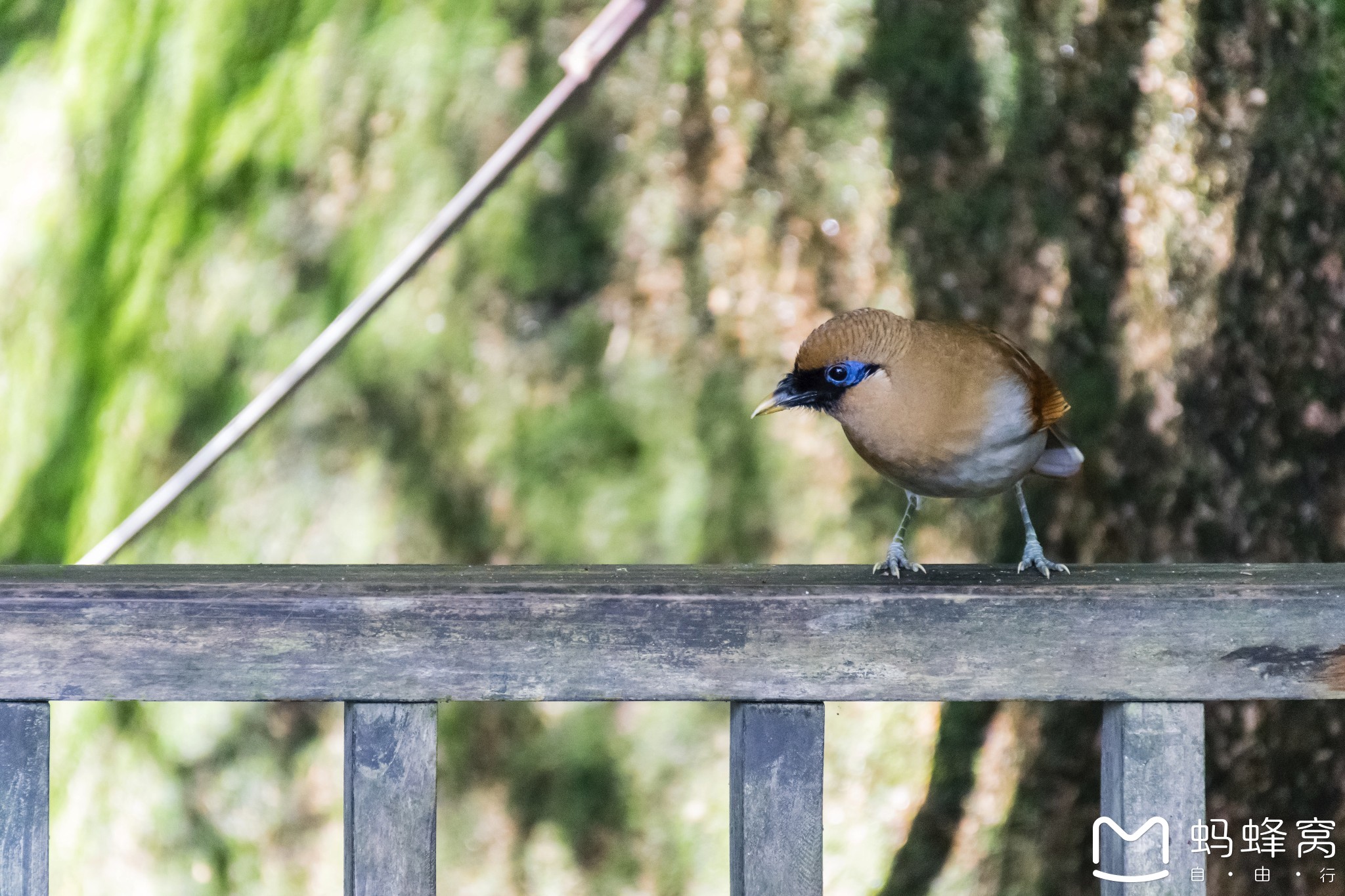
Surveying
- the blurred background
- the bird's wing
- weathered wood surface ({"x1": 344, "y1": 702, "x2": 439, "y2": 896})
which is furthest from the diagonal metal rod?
weathered wood surface ({"x1": 344, "y1": 702, "x2": 439, "y2": 896})

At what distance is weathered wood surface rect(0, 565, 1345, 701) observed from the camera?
1090 mm

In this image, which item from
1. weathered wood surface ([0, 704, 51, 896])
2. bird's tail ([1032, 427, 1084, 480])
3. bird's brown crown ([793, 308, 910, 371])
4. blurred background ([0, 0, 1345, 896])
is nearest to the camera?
weathered wood surface ([0, 704, 51, 896])

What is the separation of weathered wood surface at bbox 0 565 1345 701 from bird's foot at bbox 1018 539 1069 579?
0.28m

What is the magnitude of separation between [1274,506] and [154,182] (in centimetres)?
255

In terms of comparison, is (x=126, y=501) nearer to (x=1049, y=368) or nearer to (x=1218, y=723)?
(x=1049, y=368)

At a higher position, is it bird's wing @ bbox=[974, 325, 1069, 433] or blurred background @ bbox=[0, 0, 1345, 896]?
bird's wing @ bbox=[974, 325, 1069, 433]

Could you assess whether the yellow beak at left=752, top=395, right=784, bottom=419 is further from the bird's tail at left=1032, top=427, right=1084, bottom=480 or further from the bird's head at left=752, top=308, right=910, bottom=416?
the bird's tail at left=1032, top=427, right=1084, bottom=480

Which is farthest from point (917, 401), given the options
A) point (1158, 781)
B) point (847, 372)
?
point (1158, 781)

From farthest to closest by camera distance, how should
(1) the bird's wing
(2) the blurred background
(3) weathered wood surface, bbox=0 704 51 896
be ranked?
(2) the blurred background → (1) the bird's wing → (3) weathered wood surface, bbox=0 704 51 896

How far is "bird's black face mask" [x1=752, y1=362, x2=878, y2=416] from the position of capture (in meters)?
1.47


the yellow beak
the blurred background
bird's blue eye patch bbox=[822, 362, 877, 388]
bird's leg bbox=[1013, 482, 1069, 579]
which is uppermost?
bird's blue eye patch bbox=[822, 362, 877, 388]

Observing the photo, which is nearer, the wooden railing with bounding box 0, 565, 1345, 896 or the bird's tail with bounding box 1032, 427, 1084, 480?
the wooden railing with bounding box 0, 565, 1345, 896

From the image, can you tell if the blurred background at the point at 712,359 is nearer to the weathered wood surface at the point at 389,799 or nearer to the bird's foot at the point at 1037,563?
the bird's foot at the point at 1037,563

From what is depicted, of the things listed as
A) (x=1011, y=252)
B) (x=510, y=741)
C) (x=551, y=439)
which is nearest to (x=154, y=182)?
(x=551, y=439)
